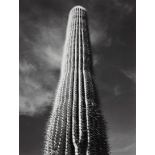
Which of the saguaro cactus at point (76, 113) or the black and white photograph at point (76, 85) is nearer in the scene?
the black and white photograph at point (76, 85)

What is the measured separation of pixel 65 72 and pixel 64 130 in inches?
119

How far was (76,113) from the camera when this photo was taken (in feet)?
36.5

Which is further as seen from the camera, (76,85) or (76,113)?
(76,85)

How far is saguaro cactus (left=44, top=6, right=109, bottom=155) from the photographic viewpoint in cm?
1041

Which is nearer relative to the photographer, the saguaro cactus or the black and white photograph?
the black and white photograph

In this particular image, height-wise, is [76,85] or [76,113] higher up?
[76,85]

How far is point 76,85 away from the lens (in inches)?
469

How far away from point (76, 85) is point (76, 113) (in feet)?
4.56

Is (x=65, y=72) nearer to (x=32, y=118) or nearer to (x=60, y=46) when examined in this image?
(x=60, y=46)

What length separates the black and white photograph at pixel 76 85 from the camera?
1001 centimetres

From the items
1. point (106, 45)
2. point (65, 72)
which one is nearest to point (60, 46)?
point (65, 72)
